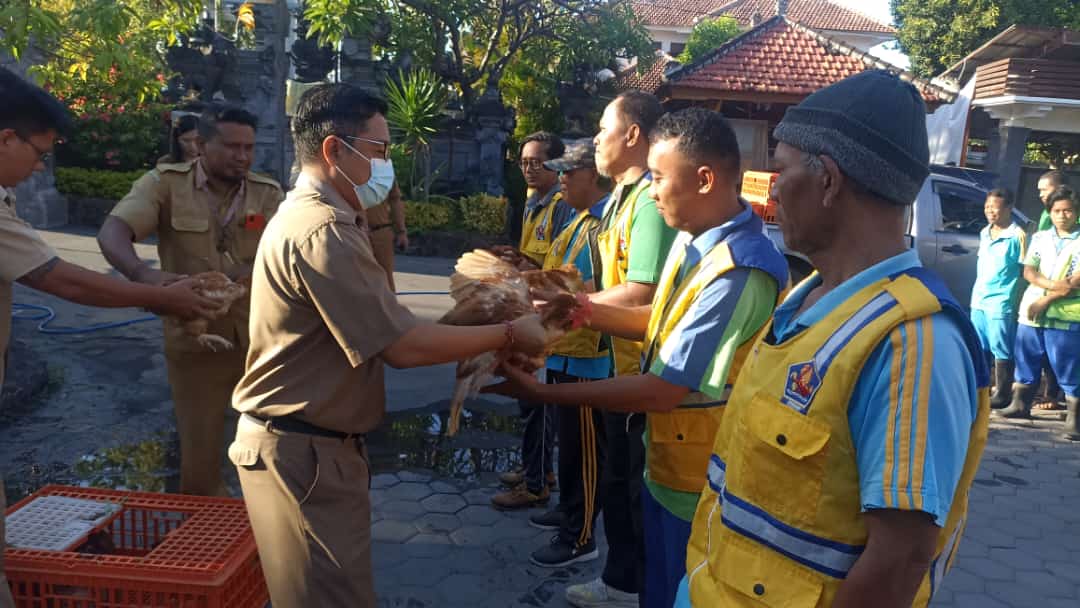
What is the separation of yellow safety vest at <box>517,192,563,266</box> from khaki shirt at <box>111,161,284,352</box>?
188 centimetres

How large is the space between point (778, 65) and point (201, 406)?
17.0 m

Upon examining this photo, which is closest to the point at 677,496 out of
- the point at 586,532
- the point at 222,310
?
the point at 586,532

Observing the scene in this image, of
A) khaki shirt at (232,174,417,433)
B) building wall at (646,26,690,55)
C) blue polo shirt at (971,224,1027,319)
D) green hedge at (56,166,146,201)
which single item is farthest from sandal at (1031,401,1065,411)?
building wall at (646,26,690,55)

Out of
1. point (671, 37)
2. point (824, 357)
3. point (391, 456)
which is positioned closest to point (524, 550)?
point (391, 456)

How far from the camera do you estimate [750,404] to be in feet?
5.10

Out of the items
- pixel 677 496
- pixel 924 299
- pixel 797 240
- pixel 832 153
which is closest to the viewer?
pixel 924 299

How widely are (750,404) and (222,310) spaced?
8.08 ft

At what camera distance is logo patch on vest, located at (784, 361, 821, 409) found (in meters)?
1.42

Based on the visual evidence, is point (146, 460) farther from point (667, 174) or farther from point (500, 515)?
point (667, 174)

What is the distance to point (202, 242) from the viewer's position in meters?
3.83

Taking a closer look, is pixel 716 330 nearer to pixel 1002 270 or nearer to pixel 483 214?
pixel 1002 270

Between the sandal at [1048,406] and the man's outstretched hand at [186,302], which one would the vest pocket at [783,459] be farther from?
the sandal at [1048,406]

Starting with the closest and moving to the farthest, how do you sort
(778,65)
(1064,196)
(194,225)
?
(194,225), (1064,196), (778,65)

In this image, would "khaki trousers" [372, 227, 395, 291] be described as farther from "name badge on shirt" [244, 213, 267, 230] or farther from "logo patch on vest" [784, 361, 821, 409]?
"logo patch on vest" [784, 361, 821, 409]
